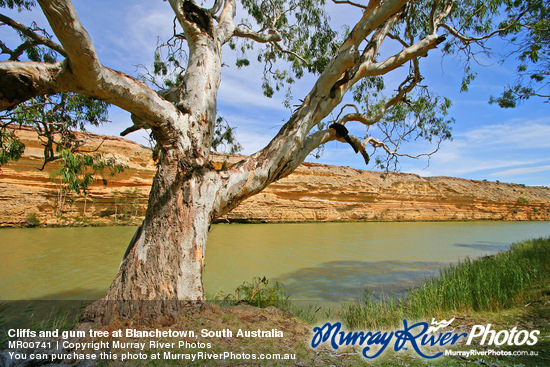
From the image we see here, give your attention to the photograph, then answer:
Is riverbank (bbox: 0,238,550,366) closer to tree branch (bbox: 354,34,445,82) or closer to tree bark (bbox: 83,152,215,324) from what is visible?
tree bark (bbox: 83,152,215,324)

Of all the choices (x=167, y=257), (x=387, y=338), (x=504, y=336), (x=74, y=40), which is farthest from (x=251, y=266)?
(x=74, y=40)

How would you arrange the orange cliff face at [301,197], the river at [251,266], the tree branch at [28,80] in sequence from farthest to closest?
the orange cliff face at [301,197], the river at [251,266], the tree branch at [28,80]

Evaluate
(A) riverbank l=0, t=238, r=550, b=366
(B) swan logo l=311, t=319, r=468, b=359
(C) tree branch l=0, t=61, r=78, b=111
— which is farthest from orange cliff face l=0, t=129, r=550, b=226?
(C) tree branch l=0, t=61, r=78, b=111

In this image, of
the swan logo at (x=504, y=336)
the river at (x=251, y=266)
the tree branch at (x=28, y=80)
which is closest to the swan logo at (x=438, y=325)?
the swan logo at (x=504, y=336)

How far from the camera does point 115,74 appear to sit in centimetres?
199

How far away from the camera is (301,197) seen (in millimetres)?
19547

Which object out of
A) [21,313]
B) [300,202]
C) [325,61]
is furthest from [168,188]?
[300,202]

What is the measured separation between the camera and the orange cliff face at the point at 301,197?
12812 mm

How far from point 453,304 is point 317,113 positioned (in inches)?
92.9

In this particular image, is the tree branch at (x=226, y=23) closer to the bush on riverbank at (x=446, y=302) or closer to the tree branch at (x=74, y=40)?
the tree branch at (x=74, y=40)

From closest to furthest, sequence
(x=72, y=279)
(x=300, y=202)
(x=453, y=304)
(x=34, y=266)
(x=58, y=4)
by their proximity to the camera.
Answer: (x=58, y=4)
(x=453, y=304)
(x=72, y=279)
(x=34, y=266)
(x=300, y=202)

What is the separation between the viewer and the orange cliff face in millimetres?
12812

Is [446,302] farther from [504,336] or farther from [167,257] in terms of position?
[167,257]

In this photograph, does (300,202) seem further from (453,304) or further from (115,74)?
(115,74)
